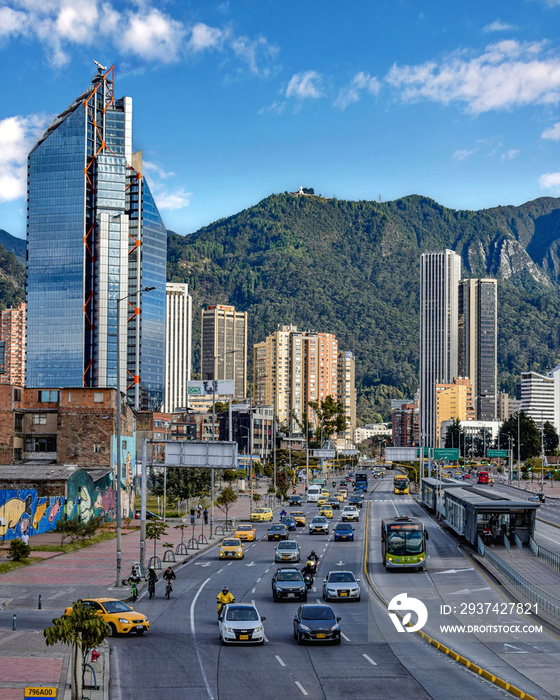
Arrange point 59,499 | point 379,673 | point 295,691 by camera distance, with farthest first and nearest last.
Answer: point 59,499
point 379,673
point 295,691

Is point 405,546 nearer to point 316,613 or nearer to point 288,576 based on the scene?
point 288,576

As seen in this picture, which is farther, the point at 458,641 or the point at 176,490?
the point at 176,490

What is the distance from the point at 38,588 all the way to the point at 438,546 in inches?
1067

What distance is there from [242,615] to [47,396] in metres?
60.2

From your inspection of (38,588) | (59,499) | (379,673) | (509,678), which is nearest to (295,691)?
(379,673)

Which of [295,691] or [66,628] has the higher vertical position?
[66,628]

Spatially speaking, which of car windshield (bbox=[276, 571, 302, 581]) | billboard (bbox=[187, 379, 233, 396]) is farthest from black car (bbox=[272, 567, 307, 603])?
billboard (bbox=[187, 379, 233, 396])

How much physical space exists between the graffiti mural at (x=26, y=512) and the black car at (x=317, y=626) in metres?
32.3

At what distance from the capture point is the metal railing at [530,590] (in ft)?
109

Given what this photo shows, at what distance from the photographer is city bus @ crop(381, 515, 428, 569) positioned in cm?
4578

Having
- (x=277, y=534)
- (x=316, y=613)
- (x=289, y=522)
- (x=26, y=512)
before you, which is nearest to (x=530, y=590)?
(x=316, y=613)

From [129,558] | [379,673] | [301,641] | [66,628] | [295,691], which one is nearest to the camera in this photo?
[66,628]

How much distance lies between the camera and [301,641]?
2805cm

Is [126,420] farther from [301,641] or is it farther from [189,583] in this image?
[301,641]
